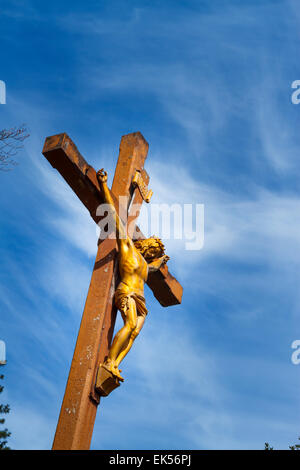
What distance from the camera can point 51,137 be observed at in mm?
5965

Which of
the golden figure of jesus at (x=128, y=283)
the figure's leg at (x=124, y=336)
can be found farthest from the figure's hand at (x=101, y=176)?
the figure's leg at (x=124, y=336)

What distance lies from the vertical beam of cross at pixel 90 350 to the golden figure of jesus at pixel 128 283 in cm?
9

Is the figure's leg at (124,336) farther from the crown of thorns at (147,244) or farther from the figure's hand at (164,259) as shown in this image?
the figure's hand at (164,259)

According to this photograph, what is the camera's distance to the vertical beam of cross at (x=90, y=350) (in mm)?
5047

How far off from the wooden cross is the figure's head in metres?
0.21

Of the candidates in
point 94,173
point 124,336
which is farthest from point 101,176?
point 124,336

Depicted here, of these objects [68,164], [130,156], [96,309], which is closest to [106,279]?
[96,309]

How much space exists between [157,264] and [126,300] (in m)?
0.98

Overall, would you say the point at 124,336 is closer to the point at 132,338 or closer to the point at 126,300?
the point at 132,338

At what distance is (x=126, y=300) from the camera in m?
5.87
